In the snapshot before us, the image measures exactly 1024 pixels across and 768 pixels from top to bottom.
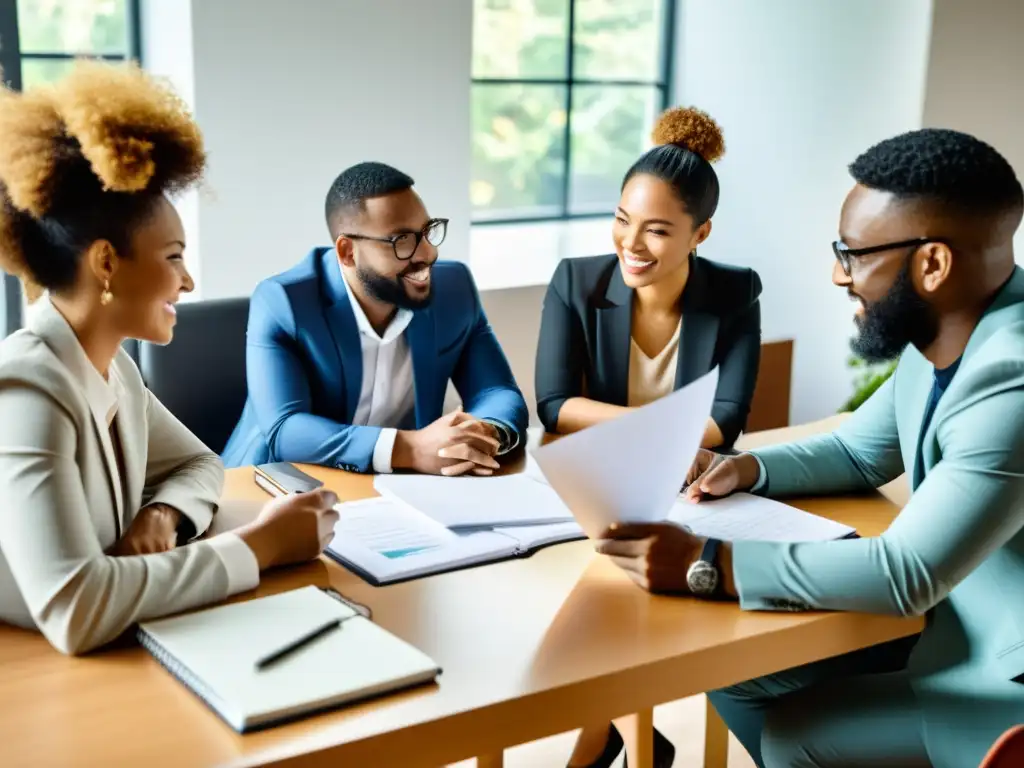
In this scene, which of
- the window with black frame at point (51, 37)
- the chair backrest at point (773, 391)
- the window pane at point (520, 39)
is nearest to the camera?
the window with black frame at point (51, 37)

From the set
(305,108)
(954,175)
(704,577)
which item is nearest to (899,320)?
(954,175)

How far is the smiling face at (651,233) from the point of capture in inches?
96.3

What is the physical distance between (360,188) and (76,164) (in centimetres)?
102

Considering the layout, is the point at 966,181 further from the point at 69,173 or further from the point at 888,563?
the point at 69,173

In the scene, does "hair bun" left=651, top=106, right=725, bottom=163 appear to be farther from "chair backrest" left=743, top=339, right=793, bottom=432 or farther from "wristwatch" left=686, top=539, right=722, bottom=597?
"chair backrest" left=743, top=339, right=793, bottom=432

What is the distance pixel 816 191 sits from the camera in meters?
4.51

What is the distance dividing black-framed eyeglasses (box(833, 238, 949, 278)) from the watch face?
50 cm

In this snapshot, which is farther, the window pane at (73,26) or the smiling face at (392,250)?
the window pane at (73,26)

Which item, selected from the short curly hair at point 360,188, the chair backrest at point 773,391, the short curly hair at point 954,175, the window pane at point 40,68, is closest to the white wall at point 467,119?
the window pane at point 40,68

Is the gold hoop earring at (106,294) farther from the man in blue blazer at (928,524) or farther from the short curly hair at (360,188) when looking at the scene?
the short curly hair at (360,188)

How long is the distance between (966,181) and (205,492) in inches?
44.8

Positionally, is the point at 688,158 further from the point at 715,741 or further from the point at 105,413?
the point at 105,413

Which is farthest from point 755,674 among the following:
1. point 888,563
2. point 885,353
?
point 885,353

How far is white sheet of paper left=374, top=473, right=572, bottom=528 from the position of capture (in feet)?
5.71
